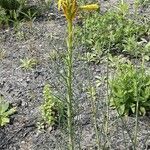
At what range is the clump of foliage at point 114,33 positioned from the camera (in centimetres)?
471

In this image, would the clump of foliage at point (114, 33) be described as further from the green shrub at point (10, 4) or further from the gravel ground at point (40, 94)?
the green shrub at point (10, 4)

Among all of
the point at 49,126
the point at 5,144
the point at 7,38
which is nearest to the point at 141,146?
the point at 49,126

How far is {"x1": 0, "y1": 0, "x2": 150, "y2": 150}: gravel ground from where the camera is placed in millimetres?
3379

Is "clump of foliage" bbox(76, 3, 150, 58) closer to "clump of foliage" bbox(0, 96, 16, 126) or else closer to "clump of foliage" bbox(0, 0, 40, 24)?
"clump of foliage" bbox(0, 0, 40, 24)

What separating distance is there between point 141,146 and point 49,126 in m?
0.83

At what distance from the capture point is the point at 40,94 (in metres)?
4.18

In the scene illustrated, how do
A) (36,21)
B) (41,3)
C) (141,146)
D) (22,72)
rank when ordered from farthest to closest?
(41,3)
(36,21)
(22,72)
(141,146)

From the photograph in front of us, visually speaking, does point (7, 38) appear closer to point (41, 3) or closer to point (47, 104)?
point (41, 3)

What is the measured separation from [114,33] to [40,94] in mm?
1292

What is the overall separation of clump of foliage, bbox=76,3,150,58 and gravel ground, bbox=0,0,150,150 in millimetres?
292

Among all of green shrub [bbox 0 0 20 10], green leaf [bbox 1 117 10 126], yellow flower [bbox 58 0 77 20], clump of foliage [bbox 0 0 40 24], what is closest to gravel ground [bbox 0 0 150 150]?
green leaf [bbox 1 117 10 126]

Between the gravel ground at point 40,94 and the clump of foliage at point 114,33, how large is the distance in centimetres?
29

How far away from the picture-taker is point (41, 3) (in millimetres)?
6195

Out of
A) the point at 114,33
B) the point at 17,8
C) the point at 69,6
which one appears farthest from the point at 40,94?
the point at 69,6
